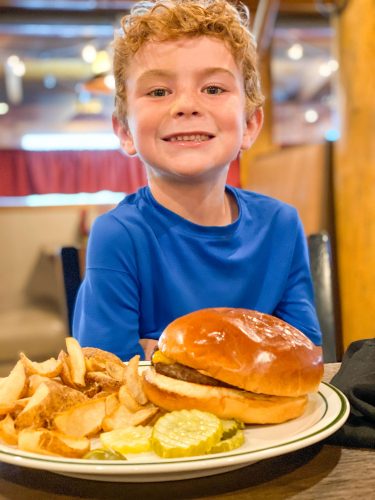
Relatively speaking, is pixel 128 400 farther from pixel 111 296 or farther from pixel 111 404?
pixel 111 296

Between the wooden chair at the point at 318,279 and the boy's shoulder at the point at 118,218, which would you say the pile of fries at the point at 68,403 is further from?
the wooden chair at the point at 318,279

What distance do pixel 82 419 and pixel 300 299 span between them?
1.00 meters

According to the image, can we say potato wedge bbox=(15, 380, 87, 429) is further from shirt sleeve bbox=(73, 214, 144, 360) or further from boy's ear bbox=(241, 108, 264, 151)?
boy's ear bbox=(241, 108, 264, 151)

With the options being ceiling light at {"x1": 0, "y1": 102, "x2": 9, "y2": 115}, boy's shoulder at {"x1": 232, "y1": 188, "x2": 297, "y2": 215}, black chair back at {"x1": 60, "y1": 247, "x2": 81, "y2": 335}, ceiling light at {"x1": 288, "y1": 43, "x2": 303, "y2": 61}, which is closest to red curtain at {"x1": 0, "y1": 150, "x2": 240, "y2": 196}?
ceiling light at {"x1": 0, "y1": 102, "x2": 9, "y2": 115}

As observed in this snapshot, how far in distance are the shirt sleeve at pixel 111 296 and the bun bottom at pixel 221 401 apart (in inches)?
24.7

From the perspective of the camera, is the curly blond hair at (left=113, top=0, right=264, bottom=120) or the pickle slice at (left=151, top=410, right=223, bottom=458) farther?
the curly blond hair at (left=113, top=0, right=264, bottom=120)

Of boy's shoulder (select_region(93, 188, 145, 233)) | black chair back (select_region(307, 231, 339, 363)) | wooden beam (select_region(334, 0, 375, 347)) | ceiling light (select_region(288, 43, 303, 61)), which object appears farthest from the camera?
ceiling light (select_region(288, 43, 303, 61))

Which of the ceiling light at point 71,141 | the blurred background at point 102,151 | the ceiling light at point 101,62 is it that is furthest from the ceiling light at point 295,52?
the ceiling light at point 71,141

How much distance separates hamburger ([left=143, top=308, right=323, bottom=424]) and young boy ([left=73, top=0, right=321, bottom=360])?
0.61 metres

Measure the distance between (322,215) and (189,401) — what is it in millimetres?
3729

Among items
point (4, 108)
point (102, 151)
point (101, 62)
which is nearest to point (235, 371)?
point (101, 62)

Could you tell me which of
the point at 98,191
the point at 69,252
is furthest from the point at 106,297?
the point at 98,191

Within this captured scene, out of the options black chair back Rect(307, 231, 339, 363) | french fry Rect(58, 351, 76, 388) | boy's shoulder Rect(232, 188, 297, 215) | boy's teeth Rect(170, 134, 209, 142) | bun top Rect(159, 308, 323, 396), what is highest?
boy's teeth Rect(170, 134, 209, 142)

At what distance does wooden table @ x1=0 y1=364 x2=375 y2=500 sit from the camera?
2.13ft
